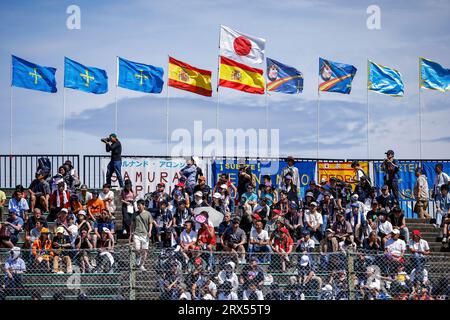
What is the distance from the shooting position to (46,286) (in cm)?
1947

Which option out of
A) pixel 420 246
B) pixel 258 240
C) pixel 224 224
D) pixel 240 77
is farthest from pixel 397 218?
pixel 240 77

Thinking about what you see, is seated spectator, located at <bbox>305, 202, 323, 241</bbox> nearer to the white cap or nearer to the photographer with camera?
the white cap

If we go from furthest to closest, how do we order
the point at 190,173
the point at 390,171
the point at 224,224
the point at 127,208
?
1. the point at 390,171
2. the point at 190,173
3. the point at 127,208
4. the point at 224,224

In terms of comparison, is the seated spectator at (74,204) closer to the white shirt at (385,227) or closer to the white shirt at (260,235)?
the white shirt at (260,235)

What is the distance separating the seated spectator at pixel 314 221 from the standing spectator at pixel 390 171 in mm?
4009

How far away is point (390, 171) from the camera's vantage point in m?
27.0

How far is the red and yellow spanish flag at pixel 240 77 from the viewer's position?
30.1 meters

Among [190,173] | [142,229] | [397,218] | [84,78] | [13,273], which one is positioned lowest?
[13,273]

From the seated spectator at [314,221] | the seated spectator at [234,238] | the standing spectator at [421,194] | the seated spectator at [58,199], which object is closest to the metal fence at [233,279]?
the seated spectator at [234,238]

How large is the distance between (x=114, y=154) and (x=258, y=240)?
6342mm

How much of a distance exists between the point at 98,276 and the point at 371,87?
14604 millimetres

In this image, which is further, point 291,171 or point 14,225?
point 291,171

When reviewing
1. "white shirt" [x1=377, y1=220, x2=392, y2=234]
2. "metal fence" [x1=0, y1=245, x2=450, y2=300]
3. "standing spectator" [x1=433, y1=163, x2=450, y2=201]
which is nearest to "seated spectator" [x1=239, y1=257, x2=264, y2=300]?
"metal fence" [x1=0, y1=245, x2=450, y2=300]

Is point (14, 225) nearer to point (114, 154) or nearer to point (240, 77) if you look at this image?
point (114, 154)
